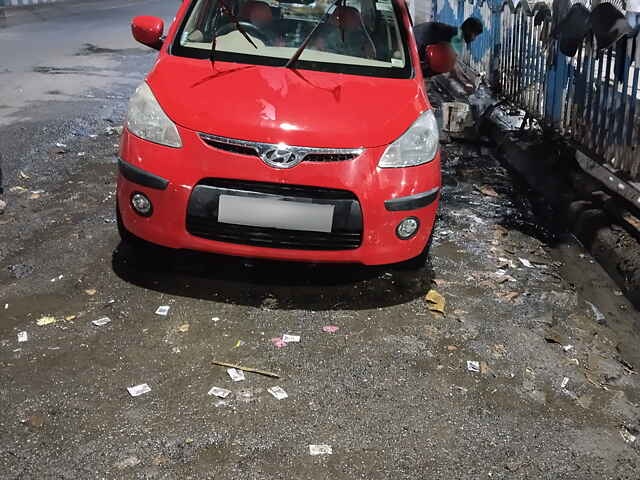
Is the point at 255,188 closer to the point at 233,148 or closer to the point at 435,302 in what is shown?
the point at 233,148

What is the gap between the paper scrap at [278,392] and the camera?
2884 mm

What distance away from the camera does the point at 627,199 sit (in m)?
4.75

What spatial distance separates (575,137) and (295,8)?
8.70 feet

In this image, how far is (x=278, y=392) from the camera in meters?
2.91

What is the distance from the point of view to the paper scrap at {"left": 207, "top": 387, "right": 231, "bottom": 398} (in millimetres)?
2864

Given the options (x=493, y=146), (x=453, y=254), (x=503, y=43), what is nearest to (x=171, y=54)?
(x=453, y=254)

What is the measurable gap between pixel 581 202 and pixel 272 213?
9.44 ft

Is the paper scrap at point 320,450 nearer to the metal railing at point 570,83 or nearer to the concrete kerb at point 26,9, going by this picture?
the metal railing at point 570,83

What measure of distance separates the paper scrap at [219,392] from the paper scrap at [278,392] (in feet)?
0.58

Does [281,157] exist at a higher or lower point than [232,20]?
lower

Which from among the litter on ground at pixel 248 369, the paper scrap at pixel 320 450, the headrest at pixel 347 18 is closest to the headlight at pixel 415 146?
the headrest at pixel 347 18

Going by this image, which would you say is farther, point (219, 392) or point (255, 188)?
point (255, 188)

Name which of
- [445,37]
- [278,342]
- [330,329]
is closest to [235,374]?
[278,342]

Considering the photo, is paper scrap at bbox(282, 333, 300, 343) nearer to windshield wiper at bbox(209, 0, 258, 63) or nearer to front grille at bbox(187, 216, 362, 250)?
front grille at bbox(187, 216, 362, 250)
